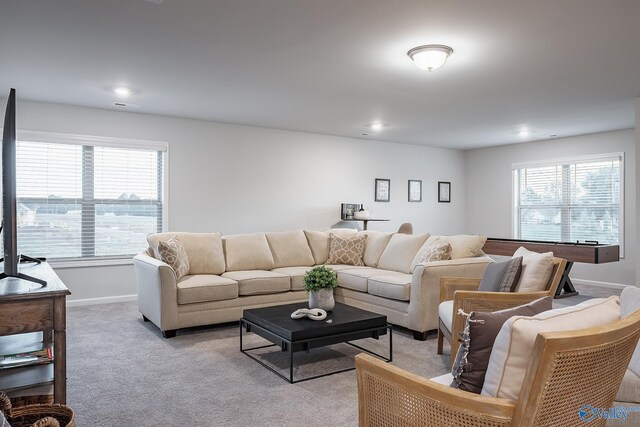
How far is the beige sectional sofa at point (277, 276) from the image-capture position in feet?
13.5

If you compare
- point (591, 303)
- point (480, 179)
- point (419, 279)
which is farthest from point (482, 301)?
point (480, 179)

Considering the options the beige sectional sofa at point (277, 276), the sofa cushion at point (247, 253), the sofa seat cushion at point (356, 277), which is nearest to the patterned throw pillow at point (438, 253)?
the beige sectional sofa at point (277, 276)

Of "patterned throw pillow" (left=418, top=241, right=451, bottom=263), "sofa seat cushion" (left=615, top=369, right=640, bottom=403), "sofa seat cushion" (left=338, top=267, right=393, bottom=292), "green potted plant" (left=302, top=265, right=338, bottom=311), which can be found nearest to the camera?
"sofa seat cushion" (left=615, top=369, right=640, bottom=403)

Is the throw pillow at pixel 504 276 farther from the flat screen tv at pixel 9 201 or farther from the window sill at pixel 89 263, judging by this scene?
the window sill at pixel 89 263

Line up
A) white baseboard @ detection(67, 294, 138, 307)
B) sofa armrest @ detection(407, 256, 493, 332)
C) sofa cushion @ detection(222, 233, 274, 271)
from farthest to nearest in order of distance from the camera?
white baseboard @ detection(67, 294, 138, 307), sofa cushion @ detection(222, 233, 274, 271), sofa armrest @ detection(407, 256, 493, 332)

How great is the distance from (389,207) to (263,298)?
164 inches

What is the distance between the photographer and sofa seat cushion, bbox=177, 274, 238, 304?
420 cm

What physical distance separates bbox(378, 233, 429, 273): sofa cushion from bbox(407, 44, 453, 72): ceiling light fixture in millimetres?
2075

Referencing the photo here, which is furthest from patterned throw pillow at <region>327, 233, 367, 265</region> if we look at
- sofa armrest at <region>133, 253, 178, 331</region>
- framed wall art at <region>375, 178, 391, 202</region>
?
framed wall art at <region>375, 178, 391, 202</region>

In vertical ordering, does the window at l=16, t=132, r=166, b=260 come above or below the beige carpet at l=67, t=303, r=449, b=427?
above

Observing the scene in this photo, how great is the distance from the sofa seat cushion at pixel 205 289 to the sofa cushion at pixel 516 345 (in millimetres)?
3321

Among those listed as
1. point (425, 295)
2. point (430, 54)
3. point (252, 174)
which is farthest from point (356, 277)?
point (252, 174)

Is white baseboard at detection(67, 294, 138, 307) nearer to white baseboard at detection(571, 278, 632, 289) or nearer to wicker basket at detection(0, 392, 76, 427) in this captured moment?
wicker basket at detection(0, 392, 76, 427)

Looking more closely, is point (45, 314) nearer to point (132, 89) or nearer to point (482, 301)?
point (482, 301)
